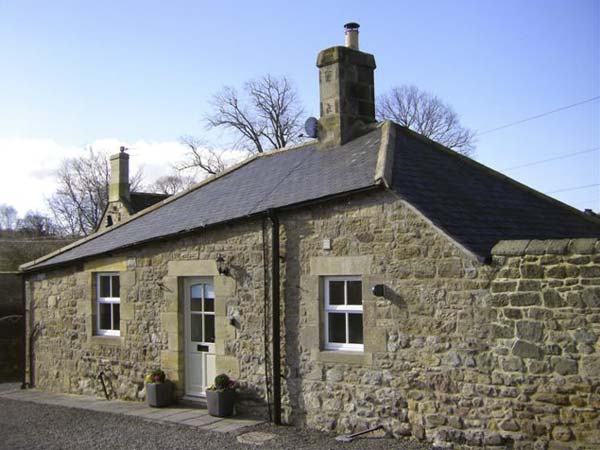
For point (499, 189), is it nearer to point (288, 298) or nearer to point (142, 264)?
point (288, 298)

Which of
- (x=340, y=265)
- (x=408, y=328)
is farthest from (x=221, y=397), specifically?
(x=408, y=328)

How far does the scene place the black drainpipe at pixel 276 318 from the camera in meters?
10.4

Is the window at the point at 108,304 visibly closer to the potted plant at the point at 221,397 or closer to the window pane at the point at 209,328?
the window pane at the point at 209,328

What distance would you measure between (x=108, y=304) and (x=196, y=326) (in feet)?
8.92

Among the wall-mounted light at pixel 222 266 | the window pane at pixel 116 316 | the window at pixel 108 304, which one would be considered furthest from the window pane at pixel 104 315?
the wall-mounted light at pixel 222 266

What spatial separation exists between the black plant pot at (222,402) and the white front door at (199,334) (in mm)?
916

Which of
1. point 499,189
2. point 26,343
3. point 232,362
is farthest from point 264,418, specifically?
point 26,343

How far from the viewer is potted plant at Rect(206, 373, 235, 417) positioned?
10906 mm

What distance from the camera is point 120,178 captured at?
2427cm

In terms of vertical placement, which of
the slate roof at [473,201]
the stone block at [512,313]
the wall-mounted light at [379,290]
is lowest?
the stone block at [512,313]

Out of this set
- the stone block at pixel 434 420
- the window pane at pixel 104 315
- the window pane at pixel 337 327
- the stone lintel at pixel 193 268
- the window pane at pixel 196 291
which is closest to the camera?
the stone block at pixel 434 420

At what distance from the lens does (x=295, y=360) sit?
1034 cm

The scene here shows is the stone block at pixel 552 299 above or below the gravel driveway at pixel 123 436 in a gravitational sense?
above

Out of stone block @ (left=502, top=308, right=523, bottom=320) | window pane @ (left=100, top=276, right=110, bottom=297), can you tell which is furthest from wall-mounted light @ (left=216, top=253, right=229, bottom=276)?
stone block @ (left=502, top=308, right=523, bottom=320)
